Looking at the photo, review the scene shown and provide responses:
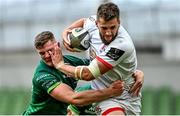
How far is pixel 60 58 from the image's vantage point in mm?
6652

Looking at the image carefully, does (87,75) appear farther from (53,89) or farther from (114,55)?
(53,89)

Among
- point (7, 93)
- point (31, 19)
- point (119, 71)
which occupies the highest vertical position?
point (119, 71)

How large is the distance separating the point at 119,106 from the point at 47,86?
707mm

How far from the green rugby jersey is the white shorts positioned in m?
0.45

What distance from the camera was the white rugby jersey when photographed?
6387 millimetres

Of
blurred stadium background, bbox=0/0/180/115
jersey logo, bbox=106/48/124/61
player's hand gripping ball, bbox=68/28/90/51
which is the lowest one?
blurred stadium background, bbox=0/0/180/115

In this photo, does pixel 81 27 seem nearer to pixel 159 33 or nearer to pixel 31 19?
pixel 159 33


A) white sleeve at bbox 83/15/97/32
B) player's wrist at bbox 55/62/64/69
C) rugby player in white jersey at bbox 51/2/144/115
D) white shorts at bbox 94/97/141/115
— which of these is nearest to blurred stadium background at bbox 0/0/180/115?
white shorts at bbox 94/97/141/115

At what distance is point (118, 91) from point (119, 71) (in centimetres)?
19

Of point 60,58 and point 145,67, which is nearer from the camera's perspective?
point 60,58

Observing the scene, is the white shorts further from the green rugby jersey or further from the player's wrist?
the player's wrist

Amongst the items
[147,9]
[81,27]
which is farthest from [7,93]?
[81,27]

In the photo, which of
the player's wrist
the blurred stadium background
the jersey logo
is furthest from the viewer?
the blurred stadium background

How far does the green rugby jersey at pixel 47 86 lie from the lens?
22.5ft
